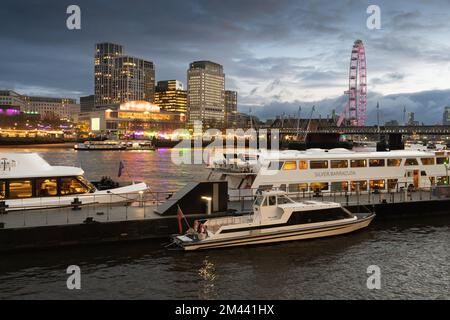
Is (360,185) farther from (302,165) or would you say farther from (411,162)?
(302,165)

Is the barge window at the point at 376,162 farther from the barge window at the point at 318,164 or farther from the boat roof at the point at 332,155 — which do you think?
the barge window at the point at 318,164

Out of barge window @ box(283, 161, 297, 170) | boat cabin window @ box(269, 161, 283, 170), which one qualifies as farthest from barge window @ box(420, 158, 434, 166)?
boat cabin window @ box(269, 161, 283, 170)

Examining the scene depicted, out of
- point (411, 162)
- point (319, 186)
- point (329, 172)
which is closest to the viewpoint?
point (319, 186)

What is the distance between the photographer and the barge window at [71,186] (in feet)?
89.5

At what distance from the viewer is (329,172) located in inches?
1305

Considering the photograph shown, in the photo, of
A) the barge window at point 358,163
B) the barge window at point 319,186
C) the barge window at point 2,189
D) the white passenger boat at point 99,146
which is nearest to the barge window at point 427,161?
the barge window at point 358,163

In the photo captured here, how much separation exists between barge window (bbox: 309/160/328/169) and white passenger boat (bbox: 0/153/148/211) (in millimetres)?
14183

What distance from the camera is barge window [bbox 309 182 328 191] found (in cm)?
3269

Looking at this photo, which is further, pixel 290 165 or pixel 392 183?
pixel 392 183

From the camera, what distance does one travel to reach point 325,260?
22.9 m

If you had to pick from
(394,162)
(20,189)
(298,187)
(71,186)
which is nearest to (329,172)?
(298,187)

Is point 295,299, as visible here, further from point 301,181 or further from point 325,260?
point 301,181

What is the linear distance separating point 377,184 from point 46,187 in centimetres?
2380

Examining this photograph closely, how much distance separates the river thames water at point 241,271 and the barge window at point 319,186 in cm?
654
